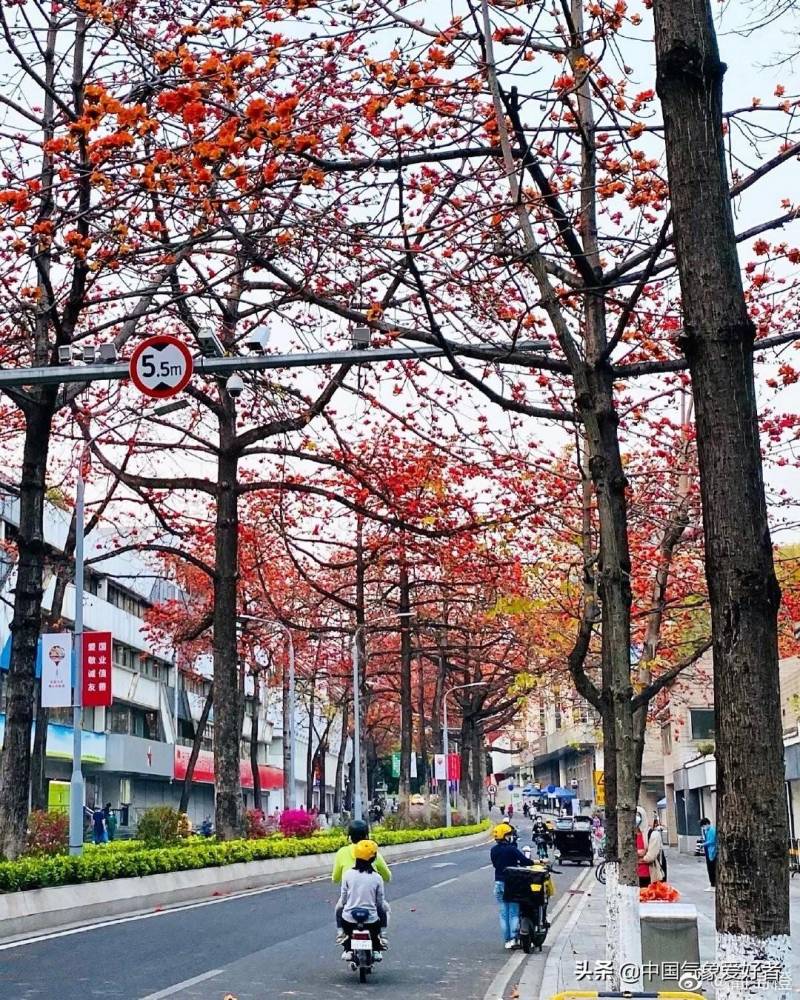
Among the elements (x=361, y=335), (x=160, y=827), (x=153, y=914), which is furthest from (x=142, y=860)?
(x=361, y=335)

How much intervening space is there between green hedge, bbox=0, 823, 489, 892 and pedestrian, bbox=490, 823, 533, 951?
19.8ft

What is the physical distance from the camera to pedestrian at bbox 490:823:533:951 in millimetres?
16344

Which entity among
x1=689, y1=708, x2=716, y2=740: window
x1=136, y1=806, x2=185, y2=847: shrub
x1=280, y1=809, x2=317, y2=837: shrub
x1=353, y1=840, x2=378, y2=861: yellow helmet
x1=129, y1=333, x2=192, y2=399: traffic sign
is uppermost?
x1=129, y1=333, x2=192, y2=399: traffic sign

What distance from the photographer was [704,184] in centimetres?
631

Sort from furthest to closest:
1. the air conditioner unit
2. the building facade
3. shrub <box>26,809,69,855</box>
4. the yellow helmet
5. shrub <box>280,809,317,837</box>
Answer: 1. the building facade
2. shrub <box>280,809,317,837</box>
3. shrub <box>26,809,69,855</box>
4. the yellow helmet
5. the air conditioner unit

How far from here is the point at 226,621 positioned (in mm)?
26156

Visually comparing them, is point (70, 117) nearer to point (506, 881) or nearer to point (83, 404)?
point (83, 404)

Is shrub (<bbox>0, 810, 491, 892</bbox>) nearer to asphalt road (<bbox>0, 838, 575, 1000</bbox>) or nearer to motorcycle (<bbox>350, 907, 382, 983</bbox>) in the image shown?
asphalt road (<bbox>0, 838, 575, 1000</bbox>)

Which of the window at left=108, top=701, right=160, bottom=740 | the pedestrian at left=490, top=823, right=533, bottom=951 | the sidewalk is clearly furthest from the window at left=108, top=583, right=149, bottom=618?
the pedestrian at left=490, top=823, right=533, bottom=951

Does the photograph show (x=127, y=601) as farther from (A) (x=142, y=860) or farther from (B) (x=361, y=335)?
(B) (x=361, y=335)

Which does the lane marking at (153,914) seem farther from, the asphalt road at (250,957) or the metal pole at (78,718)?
the metal pole at (78,718)

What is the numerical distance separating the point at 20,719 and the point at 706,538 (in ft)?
47.4

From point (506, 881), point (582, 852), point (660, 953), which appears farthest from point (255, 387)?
point (582, 852)

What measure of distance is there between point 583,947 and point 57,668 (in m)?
8.94
